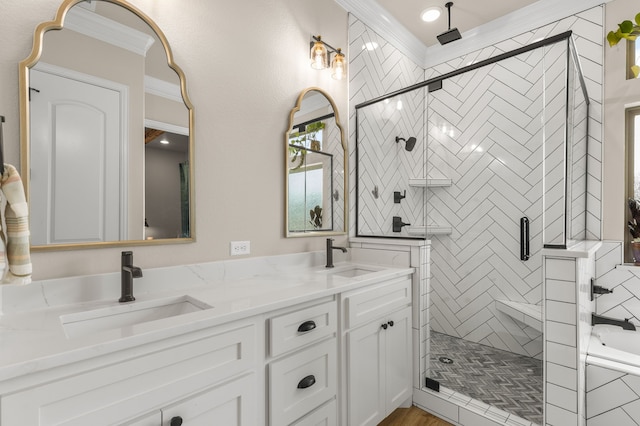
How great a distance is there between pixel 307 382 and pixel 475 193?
7.28 feet

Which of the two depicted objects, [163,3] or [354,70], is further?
[354,70]

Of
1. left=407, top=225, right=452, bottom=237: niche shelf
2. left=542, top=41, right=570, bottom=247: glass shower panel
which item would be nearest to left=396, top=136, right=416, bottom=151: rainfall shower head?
left=407, top=225, right=452, bottom=237: niche shelf

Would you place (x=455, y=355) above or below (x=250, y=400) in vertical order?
below

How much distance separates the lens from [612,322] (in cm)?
215

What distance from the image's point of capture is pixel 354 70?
261 cm

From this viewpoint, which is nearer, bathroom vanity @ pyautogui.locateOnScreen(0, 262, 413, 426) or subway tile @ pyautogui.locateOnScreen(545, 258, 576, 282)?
bathroom vanity @ pyautogui.locateOnScreen(0, 262, 413, 426)

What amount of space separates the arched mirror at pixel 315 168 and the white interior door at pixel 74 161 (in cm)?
98

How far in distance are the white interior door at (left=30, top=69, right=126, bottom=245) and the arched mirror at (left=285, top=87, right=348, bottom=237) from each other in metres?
0.98

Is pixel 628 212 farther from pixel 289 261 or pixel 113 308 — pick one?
pixel 113 308

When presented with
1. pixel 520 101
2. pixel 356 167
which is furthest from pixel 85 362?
pixel 520 101

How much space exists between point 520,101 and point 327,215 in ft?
6.11

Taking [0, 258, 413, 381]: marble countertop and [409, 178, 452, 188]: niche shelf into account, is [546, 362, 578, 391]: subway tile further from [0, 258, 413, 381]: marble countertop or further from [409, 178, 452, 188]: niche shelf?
[409, 178, 452, 188]: niche shelf

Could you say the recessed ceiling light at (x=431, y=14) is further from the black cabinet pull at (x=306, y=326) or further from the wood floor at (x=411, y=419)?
the wood floor at (x=411, y=419)

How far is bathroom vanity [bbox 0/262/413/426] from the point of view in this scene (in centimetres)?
81
